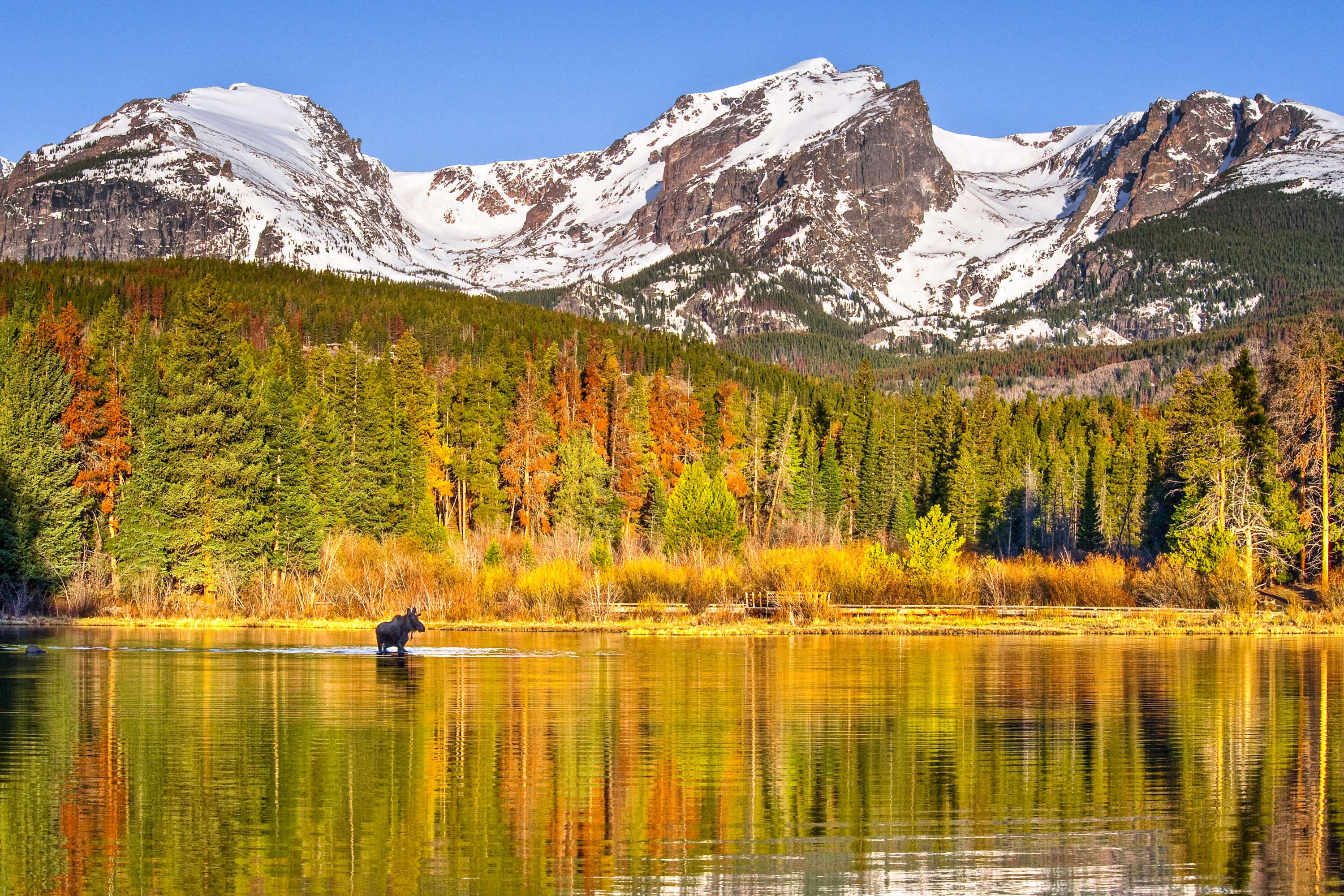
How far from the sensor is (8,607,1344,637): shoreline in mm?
62938

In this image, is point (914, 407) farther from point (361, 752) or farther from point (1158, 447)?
point (361, 752)

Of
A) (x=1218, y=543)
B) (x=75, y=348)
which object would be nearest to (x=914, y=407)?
(x=1218, y=543)

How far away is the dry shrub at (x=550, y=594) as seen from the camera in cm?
6600

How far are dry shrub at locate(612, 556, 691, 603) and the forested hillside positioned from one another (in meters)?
4.52

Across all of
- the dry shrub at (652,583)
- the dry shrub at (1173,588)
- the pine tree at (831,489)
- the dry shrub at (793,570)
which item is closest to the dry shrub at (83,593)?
the dry shrub at (652,583)

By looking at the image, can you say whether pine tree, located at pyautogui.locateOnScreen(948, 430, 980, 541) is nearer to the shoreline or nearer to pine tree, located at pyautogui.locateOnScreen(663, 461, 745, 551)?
pine tree, located at pyautogui.locateOnScreen(663, 461, 745, 551)

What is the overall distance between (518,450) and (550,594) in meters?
32.8

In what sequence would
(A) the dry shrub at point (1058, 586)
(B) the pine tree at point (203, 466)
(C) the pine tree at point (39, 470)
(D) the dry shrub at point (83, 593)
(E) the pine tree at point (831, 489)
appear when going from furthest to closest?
(E) the pine tree at point (831, 489) → (A) the dry shrub at point (1058, 586) → (B) the pine tree at point (203, 466) → (C) the pine tree at point (39, 470) → (D) the dry shrub at point (83, 593)

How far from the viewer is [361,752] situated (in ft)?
80.5

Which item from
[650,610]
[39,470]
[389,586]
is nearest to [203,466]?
[39,470]

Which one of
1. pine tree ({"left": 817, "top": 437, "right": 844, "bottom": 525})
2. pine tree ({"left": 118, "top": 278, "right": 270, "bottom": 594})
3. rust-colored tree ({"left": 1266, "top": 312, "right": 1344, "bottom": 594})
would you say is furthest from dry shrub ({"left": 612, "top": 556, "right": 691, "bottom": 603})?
pine tree ({"left": 817, "top": 437, "right": 844, "bottom": 525})

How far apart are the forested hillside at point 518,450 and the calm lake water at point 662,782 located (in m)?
33.4

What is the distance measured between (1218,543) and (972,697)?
1696 inches

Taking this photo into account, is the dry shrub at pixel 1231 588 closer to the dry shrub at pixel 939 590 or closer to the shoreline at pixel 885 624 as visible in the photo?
the shoreline at pixel 885 624
